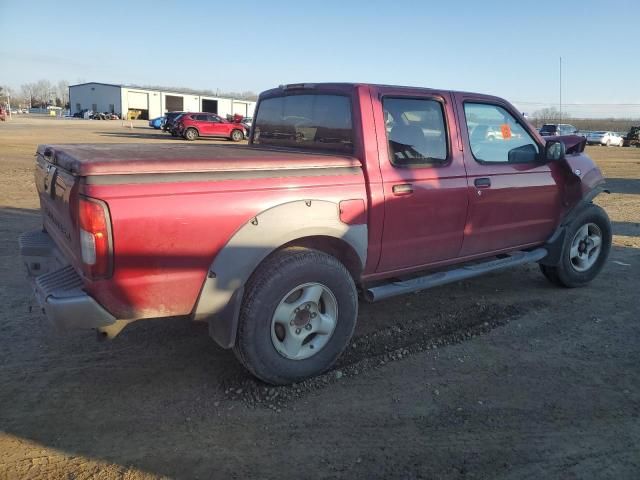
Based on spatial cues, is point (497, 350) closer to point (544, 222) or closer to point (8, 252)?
point (544, 222)

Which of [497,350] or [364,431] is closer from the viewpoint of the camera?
[364,431]

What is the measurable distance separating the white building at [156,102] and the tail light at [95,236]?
8674 centimetres

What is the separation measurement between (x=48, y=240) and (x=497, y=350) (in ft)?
11.2

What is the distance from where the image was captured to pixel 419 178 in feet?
13.0

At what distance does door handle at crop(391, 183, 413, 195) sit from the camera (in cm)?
379

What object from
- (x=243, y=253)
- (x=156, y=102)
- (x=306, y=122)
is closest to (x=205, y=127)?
(x=306, y=122)

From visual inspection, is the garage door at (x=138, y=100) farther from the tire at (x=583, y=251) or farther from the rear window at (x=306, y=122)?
the tire at (x=583, y=251)

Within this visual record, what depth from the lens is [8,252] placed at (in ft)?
20.6

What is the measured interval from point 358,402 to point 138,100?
314 feet

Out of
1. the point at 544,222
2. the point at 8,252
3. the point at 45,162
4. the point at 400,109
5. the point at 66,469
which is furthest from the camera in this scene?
the point at 8,252

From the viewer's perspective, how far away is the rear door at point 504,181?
4.41m

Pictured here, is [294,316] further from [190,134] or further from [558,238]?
[190,134]

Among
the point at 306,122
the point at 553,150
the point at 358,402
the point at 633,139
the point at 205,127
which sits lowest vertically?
the point at 358,402

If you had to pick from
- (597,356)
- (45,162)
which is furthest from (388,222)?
(45,162)
